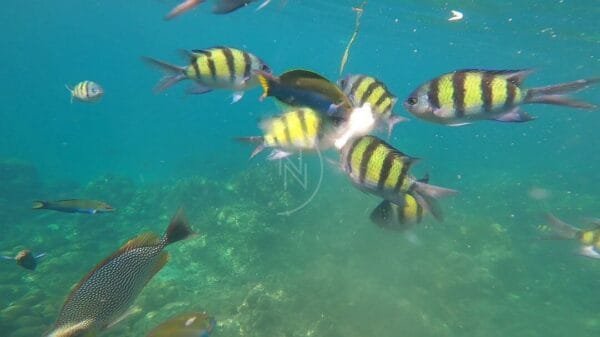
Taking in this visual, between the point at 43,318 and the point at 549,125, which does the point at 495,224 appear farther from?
the point at 549,125

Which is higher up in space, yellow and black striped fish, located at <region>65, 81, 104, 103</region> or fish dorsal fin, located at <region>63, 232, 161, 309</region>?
fish dorsal fin, located at <region>63, 232, 161, 309</region>

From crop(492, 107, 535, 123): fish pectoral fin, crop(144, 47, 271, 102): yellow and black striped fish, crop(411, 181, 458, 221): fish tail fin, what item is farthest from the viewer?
crop(144, 47, 271, 102): yellow and black striped fish

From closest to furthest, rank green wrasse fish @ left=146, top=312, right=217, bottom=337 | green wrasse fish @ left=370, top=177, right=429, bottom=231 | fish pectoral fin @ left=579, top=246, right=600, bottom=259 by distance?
green wrasse fish @ left=146, top=312, right=217, bottom=337 → green wrasse fish @ left=370, top=177, right=429, bottom=231 → fish pectoral fin @ left=579, top=246, right=600, bottom=259

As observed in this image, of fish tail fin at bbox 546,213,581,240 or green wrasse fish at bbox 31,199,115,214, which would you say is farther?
fish tail fin at bbox 546,213,581,240

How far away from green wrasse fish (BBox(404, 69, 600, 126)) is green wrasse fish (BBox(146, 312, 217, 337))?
1964 millimetres

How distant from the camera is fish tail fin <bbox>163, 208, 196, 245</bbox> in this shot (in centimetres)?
209

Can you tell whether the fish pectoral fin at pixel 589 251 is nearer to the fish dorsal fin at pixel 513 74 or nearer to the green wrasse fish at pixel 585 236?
the green wrasse fish at pixel 585 236

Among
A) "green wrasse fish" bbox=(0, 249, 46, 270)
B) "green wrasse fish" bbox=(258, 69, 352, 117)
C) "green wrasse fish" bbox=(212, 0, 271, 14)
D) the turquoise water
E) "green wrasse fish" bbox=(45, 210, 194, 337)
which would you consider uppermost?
"green wrasse fish" bbox=(212, 0, 271, 14)

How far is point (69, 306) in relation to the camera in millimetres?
1874

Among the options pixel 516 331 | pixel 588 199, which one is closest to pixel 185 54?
→ pixel 516 331

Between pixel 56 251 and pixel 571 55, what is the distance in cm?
4539

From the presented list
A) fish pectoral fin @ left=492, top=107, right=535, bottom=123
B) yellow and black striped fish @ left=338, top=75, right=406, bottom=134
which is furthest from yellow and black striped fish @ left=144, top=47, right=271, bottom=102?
fish pectoral fin @ left=492, top=107, right=535, bottom=123

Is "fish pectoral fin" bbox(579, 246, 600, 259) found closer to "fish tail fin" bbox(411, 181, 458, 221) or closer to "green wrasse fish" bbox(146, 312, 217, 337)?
"fish tail fin" bbox(411, 181, 458, 221)

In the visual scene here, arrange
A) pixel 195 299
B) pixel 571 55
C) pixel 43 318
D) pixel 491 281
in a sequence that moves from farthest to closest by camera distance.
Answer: pixel 571 55 → pixel 491 281 → pixel 195 299 → pixel 43 318
